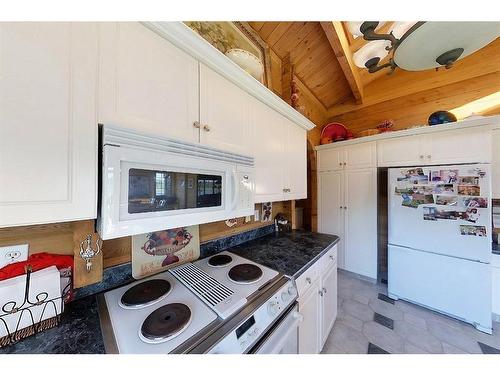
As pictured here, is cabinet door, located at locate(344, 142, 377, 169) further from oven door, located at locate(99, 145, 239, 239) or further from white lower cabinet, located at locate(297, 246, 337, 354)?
oven door, located at locate(99, 145, 239, 239)

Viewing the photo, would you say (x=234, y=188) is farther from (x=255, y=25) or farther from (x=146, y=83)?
(x=255, y=25)

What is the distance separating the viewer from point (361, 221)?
2385 mm

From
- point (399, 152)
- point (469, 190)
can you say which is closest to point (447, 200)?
point (469, 190)

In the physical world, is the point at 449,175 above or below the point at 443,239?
above

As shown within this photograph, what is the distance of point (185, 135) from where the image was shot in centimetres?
81

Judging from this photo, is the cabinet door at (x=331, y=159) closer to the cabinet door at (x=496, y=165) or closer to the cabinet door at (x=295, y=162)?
the cabinet door at (x=295, y=162)

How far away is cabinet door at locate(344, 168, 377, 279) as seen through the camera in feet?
7.53

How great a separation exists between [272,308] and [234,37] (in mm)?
1999

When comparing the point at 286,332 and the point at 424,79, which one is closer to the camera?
the point at 286,332

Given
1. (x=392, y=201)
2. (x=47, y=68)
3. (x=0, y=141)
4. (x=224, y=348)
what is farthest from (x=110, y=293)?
(x=392, y=201)

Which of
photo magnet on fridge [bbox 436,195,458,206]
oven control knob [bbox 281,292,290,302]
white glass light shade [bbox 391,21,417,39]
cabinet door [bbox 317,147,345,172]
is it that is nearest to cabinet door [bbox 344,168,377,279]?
cabinet door [bbox 317,147,345,172]

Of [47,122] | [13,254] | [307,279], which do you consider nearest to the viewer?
[47,122]

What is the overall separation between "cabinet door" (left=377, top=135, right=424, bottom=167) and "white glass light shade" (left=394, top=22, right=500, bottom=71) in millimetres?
1434

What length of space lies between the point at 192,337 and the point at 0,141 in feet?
2.51
